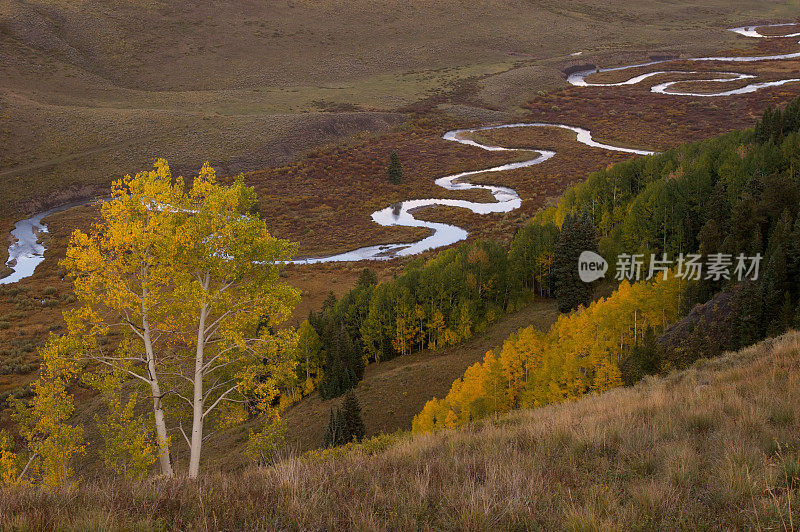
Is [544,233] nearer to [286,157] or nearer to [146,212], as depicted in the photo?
[146,212]

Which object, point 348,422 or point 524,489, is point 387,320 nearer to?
point 348,422

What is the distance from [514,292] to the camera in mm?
65625

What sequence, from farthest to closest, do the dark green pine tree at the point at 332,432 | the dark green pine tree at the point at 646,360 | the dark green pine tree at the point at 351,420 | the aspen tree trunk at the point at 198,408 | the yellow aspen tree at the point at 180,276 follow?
the dark green pine tree at the point at 351,420
the dark green pine tree at the point at 332,432
the dark green pine tree at the point at 646,360
the aspen tree trunk at the point at 198,408
the yellow aspen tree at the point at 180,276

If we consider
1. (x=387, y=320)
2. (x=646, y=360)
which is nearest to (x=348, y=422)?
(x=646, y=360)

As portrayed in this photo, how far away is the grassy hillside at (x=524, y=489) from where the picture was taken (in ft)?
17.7

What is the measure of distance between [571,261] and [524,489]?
57.3 meters

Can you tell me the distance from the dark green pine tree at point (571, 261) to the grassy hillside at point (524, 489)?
5179 cm

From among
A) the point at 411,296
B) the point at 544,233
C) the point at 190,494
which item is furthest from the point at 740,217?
the point at 190,494

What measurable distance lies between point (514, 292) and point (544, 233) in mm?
9176

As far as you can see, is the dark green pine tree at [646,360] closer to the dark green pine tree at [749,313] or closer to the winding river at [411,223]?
the dark green pine tree at [749,313]

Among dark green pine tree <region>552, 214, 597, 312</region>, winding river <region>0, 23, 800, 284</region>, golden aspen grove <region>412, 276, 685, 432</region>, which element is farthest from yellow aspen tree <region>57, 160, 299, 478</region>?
winding river <region>0, 23, 800, 284</region>

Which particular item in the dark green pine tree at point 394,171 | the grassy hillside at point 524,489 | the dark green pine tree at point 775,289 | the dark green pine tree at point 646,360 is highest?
the grassy hillside at point 524,489

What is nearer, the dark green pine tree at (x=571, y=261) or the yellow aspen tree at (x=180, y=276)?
the yellow aspen tree at (x=180, y=276)

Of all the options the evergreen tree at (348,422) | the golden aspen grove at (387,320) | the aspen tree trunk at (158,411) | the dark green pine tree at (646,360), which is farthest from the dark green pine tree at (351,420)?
the aspen tree trunk at (158,411)
